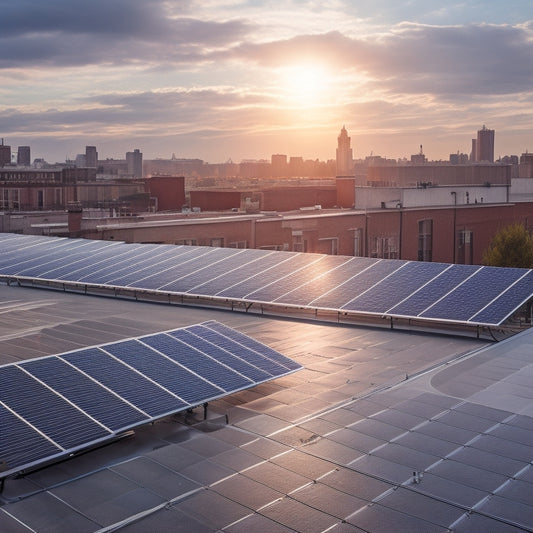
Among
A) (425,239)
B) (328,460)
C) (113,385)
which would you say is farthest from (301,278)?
(425,239)

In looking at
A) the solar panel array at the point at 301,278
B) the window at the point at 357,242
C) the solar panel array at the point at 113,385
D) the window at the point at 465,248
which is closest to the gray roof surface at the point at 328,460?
the solar panel array at the point at 113,385

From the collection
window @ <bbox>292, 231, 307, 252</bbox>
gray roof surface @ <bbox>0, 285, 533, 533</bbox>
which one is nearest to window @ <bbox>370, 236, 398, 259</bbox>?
window @ <bbox>292, 231, 307, 252</bbox>

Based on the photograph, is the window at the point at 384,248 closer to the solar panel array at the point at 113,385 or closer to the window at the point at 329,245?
the window at the point at 329,245

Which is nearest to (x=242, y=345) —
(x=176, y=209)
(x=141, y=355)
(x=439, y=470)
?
(x=141, y=355)

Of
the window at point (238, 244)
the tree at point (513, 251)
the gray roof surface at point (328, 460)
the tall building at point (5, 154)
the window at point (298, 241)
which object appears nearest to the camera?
the gray roof surface at point (328, 460)

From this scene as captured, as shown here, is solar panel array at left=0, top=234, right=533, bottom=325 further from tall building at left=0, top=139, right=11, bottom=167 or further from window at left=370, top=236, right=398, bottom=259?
tall building at left=0, top=139, right=11, bottom=167

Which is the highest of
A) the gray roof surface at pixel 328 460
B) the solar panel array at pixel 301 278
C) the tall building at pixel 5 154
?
the tall building at pixel 5 154

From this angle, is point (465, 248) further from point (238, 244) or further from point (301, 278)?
point (301, 278)
